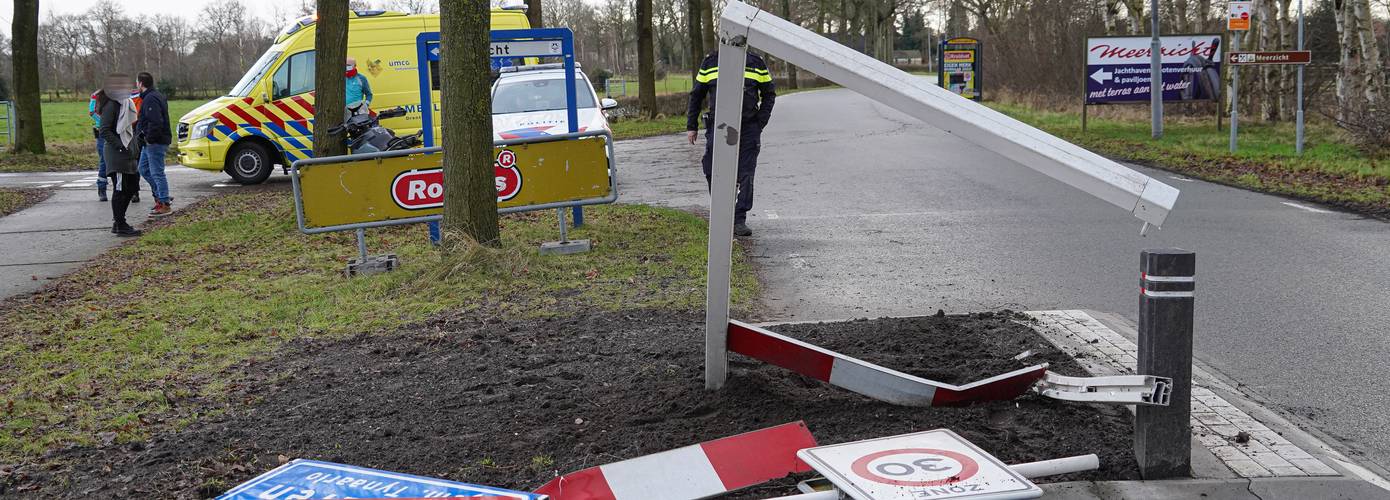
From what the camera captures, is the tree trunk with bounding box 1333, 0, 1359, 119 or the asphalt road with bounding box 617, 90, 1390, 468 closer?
the asphalt road with bounding box 617, 90, 1390, 468

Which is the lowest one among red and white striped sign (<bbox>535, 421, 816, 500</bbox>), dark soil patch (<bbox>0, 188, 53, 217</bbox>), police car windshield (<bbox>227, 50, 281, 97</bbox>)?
red and white striped sign (<bbox>535, 421, 816, 500</bbox>)

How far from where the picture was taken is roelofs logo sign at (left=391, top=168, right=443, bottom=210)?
8.86 meters

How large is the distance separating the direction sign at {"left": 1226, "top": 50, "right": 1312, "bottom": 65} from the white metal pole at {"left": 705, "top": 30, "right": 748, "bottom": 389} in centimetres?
1485

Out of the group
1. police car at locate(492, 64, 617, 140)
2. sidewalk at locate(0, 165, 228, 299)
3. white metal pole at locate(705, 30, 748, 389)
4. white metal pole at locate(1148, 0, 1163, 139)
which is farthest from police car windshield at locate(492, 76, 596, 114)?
white metal pole at locate(1148, 0, 1163, 139)

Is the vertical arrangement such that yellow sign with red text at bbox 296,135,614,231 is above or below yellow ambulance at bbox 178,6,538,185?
below

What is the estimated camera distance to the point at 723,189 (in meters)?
4.39

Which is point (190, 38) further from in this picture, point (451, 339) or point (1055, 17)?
point (451, 339)

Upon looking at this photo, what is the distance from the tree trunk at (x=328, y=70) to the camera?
12047 millimetres

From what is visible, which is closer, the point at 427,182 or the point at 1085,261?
the point at 1085,261

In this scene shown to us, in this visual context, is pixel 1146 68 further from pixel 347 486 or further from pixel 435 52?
pixel 347 486

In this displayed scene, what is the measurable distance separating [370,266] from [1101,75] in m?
18.4

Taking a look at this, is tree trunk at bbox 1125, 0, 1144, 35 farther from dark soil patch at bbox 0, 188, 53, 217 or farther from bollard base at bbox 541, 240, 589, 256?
dark soil patch at bbox 0, 188, 53, 217

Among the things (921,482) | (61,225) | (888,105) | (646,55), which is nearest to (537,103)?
(61,225)

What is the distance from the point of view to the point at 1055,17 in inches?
1581
